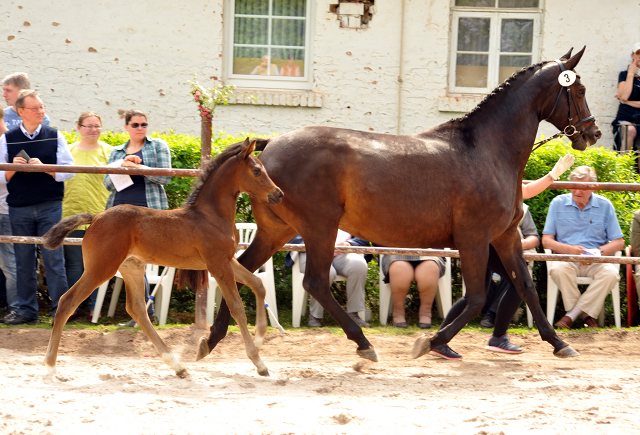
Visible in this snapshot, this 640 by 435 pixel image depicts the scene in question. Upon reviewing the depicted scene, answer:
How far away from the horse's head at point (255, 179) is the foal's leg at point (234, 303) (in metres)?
0.51

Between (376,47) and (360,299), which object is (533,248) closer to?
(360,299)

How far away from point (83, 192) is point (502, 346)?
410cm

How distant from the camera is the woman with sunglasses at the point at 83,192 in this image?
6.66m

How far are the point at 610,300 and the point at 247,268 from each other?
4.15m

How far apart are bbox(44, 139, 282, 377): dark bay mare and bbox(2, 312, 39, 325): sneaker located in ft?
6.75

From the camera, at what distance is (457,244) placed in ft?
16.5

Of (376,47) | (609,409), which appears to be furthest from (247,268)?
(376,47)

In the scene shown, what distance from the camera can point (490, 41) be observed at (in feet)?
32.8

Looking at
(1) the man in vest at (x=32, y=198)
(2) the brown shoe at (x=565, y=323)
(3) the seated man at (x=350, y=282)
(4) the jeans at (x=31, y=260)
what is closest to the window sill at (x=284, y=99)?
(3) the seated man at (x=350, y=282)

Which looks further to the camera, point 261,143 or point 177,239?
point 261,143

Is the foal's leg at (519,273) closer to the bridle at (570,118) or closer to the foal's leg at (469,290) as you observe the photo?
the foal's leg at (469,290)

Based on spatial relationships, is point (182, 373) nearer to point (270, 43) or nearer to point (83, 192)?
point (83, 192)

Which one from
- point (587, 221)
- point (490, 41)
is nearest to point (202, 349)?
point (587, 221)

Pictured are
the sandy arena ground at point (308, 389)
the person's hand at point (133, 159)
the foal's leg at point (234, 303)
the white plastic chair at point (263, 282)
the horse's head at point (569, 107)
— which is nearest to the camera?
the sandy arena ground at point (308, 389)
